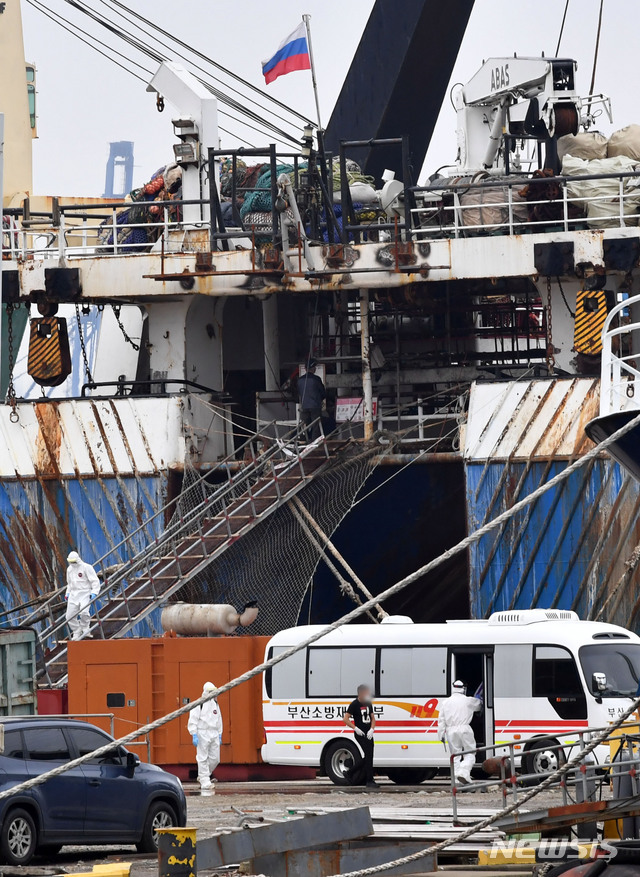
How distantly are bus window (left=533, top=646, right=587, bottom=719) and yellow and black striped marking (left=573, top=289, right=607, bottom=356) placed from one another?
7737 mm

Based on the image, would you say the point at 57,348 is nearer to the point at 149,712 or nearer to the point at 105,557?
the point at 105,557

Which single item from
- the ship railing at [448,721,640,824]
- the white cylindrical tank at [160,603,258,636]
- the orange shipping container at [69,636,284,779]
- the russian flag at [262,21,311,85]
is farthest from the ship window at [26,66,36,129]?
the ship railing at [448,721,640,824]

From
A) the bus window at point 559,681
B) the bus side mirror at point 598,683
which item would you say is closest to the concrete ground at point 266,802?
the bus window at point 559,681

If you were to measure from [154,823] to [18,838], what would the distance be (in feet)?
5.87

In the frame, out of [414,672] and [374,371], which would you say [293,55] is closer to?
[374,371]

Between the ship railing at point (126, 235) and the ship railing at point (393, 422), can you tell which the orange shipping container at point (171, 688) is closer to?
the ship railing at point (393, 422)

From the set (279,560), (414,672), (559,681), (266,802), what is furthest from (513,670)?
(279,560)

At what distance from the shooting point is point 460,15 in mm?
32281

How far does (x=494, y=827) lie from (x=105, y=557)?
13.7 metres

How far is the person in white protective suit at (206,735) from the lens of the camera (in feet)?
67.1

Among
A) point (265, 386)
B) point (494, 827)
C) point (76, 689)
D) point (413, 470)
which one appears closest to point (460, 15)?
point (265, 386)

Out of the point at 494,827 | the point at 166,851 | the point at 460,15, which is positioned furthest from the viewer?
the point at 460,15

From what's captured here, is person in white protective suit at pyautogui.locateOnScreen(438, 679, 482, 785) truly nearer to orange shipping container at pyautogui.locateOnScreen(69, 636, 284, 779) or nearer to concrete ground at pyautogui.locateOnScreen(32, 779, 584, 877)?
concrete ground at pyautogui.locateOnScreen(32, 779, 584, 877)

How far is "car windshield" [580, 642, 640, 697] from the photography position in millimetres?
19922
